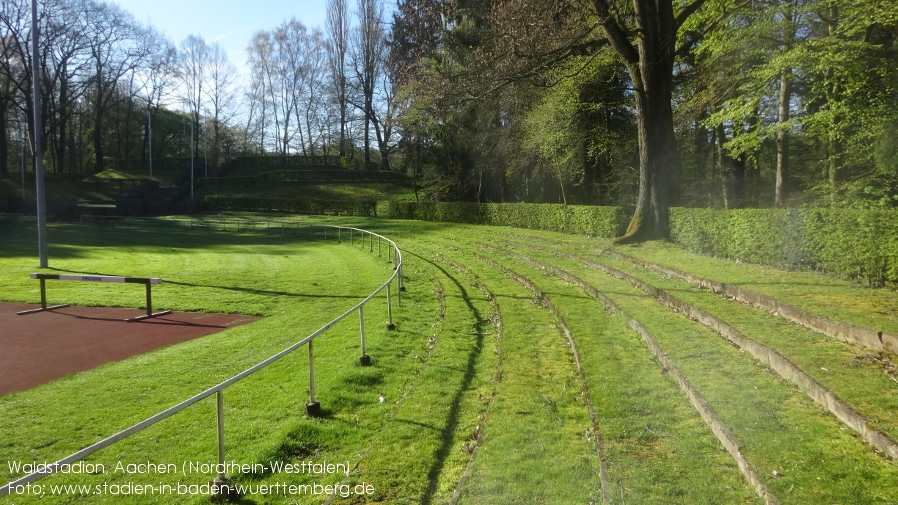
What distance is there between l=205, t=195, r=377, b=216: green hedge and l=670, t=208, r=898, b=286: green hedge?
3457cm

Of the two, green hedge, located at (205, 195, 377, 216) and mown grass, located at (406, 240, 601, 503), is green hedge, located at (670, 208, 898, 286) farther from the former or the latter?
green hedge, located at (205, 195, 377, 216)

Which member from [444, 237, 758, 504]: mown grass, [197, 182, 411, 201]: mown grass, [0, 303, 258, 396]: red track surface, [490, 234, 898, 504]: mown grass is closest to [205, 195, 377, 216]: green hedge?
[197, 182, 411, 201]: mown grass

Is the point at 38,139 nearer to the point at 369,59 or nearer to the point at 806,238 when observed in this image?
the point at 806,238

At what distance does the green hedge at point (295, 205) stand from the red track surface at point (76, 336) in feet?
112

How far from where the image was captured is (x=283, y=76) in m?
71.7

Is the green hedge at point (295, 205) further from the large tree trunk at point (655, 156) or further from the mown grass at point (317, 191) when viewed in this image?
the large tree trunk at point (655, 156)

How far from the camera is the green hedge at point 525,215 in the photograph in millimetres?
21547

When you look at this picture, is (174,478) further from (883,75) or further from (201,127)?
(201,127)

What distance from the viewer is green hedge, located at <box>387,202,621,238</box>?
21547 mm

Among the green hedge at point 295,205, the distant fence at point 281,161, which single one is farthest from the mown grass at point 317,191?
the distant fence at point 281,161

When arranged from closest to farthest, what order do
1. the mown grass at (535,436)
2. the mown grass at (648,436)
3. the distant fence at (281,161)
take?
the mown grass at (648,436) < the mown grass at (535,436) < the distant fence at (281,161)

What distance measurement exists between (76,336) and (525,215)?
21999mm

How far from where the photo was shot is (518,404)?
20.1ft

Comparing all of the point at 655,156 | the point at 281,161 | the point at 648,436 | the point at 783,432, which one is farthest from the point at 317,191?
the point at 783,432
